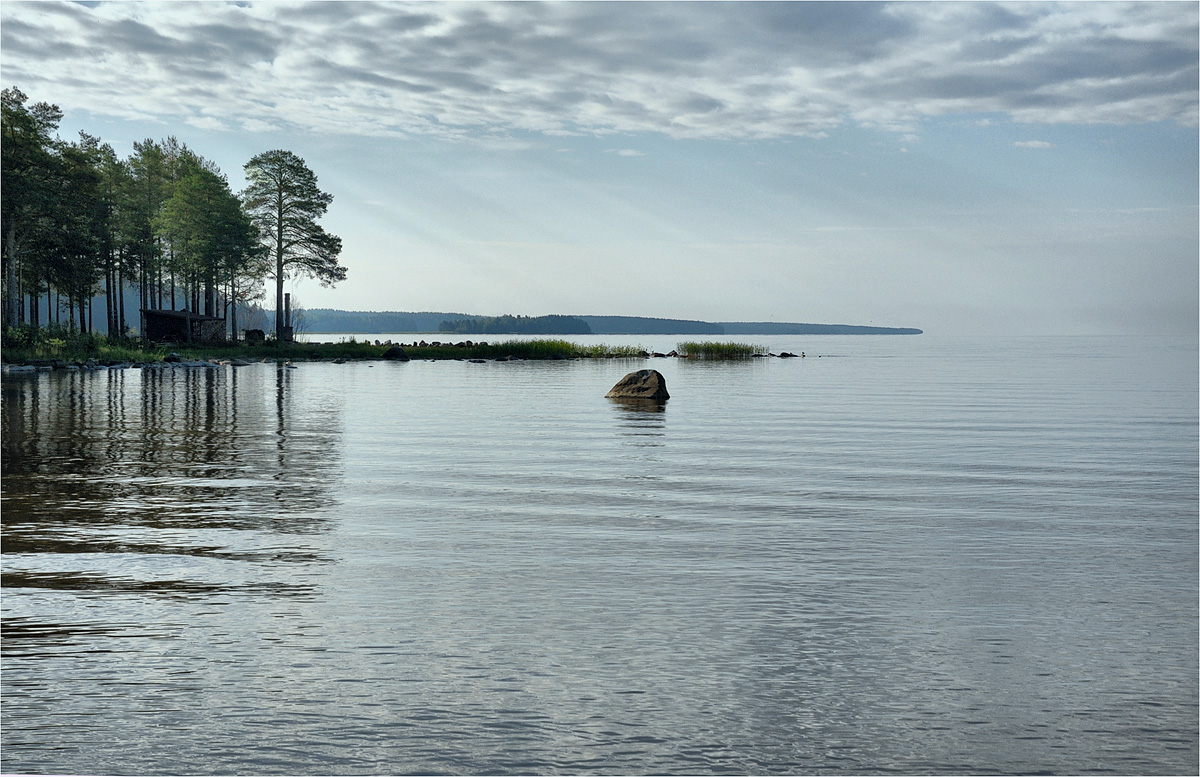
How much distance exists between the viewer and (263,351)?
7825 centimetres

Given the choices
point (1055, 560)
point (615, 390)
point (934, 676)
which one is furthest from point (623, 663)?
point (615, 390)

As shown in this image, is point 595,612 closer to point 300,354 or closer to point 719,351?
point 300,354

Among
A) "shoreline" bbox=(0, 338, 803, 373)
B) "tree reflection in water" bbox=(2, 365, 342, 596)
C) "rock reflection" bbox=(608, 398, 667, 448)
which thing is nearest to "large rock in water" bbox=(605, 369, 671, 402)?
"rock reflection" bbox=(608, 398, 667, 448)

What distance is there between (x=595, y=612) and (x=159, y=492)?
8376 mm

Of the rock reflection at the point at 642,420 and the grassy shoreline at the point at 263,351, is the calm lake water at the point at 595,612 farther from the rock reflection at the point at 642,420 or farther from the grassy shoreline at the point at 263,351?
the grassy shoreline at the point at 263,351

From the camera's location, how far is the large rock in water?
3325cm

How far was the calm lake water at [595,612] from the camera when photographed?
4.91 metres

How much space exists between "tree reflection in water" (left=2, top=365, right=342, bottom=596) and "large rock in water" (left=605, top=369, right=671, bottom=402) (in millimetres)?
11117

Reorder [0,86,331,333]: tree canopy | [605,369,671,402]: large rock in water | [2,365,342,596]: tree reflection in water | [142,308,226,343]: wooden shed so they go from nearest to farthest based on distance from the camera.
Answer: [2,365,342,596]: tree reflection in water < [605,369,671,402]: large rock in water < [0,86,331,333]: tree canopy < [142,308,226,343]: wooden shed

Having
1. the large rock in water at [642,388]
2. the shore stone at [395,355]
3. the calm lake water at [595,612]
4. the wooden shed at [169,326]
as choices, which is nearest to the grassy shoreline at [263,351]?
the shore stone at [395,355]

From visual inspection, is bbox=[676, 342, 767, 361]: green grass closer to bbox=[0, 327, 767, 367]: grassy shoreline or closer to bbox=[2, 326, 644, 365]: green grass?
bbox=[0, 327, 767, 367]: grassy shoreline

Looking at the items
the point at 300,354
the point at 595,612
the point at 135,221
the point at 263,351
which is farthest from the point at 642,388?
the point at 135,221

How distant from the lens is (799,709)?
211 inches

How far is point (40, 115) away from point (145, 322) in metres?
17.2
